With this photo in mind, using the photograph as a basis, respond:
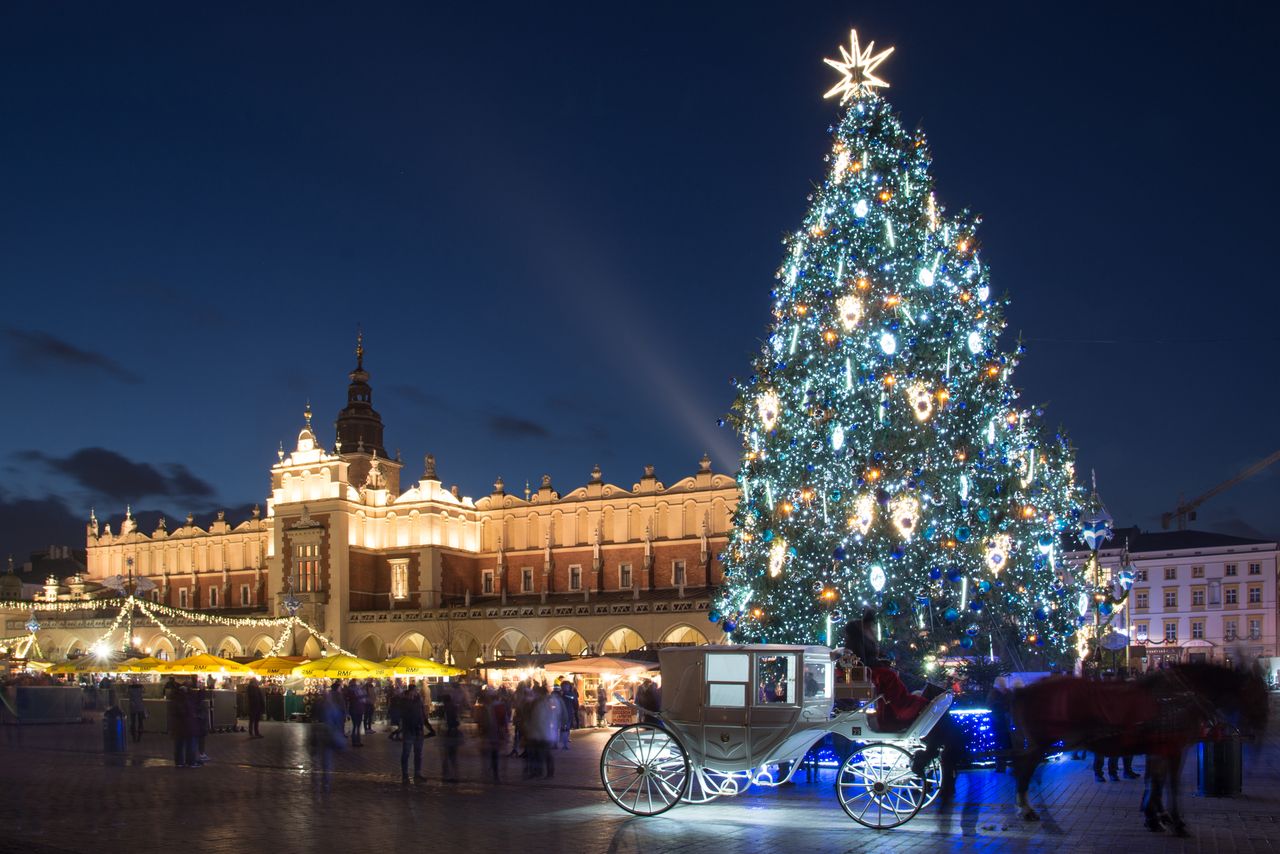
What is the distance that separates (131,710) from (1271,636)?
6000 centimetres

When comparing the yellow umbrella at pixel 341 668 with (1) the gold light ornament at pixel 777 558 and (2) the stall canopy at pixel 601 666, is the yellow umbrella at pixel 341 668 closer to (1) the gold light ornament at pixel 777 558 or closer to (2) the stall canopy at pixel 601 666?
(2) the stall canopy at pixel 601 666

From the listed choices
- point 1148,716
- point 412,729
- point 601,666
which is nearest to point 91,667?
point 601,666

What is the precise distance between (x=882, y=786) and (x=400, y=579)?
188 ft

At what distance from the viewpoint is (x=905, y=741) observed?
1224cm

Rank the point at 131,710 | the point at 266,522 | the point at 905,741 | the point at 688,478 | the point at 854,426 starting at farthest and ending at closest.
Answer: the point at 266,522, the point at 688,478, the point at 131,710, the point at 854,426, the point at 905,741

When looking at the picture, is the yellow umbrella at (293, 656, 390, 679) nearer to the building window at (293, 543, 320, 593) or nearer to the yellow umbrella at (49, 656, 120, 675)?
the yellow umbrella at (49, 656, 120, 675)

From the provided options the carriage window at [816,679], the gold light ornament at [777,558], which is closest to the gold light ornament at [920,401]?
the gold light ornament at [777,558]

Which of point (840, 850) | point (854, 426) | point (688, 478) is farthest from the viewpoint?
point (688, 478)

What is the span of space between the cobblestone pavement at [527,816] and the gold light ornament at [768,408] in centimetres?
619

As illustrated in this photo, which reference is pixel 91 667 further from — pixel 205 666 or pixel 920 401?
pixel 920 401

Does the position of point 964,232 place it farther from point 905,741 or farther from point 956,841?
point 956,841

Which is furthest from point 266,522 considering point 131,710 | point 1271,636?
point 1271,636

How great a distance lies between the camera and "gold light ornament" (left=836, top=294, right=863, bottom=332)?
19.8 meters

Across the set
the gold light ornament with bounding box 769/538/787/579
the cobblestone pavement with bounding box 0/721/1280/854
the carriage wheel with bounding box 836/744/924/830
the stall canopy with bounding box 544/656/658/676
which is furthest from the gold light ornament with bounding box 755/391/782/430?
the stall canopy with bounding box 544/656/658/676
